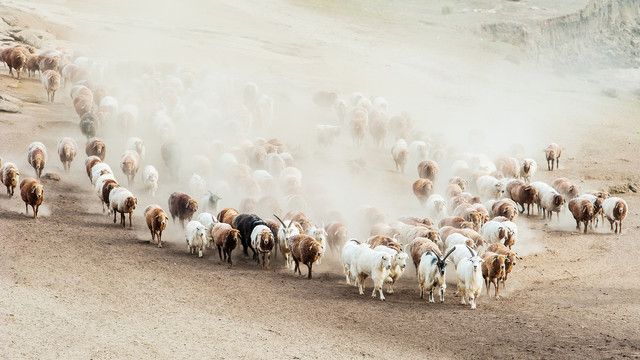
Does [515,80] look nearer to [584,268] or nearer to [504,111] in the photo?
[504,111]

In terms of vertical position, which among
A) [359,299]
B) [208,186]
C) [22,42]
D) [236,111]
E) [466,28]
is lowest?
[359,299]

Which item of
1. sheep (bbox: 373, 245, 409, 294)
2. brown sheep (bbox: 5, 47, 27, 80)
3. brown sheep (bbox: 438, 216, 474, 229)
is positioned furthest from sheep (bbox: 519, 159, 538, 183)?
brown sheep (bbox: 5, 47, 27, 80)

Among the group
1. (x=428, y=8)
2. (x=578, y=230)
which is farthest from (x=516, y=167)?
(x=428, y=8)

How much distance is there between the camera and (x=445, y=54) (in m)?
51.4

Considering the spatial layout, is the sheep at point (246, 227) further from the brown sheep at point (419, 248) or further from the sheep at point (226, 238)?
the brown sheep at point (419, 248)

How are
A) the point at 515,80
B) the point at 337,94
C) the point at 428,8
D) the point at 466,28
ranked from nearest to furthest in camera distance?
1. the point at 337,94
2. the point at 515,80
3. the point at 466,28
4. the point at 428,8

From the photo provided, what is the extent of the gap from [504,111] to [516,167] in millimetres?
12377

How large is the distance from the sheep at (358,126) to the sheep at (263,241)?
14.3 meters

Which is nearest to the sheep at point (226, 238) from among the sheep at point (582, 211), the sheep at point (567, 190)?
the sheep at point (582, 211)

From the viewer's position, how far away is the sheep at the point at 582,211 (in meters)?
22.7

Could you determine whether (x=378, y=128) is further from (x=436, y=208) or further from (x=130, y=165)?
(x=130, y=165)

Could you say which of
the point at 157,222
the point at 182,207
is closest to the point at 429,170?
the point at 182,207

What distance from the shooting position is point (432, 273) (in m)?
16.0

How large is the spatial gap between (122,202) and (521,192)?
13630 mm
